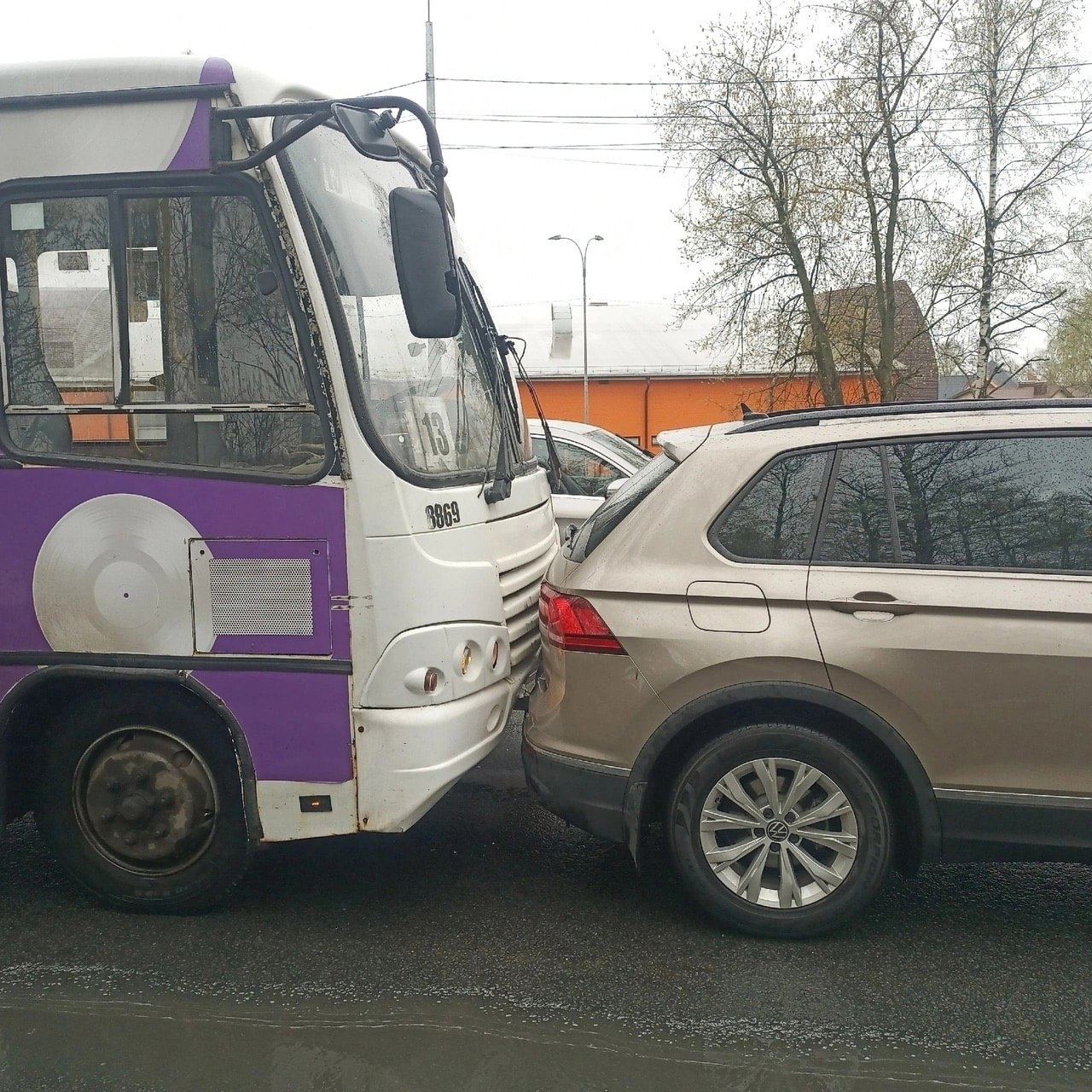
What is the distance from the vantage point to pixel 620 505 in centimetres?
430

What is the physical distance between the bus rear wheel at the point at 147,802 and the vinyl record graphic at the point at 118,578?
243 millimetres

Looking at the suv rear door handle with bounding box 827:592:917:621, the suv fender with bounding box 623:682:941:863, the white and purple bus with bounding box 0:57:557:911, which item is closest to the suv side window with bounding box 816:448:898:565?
the suv rear door handle with bounding box 827:592:917:621

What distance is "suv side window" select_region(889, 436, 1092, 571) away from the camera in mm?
3750

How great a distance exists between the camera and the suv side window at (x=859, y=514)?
3.84 meters

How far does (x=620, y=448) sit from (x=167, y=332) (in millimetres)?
Result: 7535

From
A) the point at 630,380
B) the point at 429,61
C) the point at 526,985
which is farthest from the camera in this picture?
the point at 630,380

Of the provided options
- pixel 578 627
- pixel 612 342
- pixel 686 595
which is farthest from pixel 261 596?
pixel 612 342

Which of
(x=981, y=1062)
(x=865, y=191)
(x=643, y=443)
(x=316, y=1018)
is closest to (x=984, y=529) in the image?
(x=981, y=1062)

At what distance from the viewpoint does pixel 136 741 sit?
4094 mm

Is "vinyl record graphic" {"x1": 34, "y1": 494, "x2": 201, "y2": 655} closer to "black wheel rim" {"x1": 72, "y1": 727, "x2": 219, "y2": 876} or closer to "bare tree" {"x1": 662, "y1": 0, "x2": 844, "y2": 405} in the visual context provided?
"black wheel rim" {"x1": 72, "y1": 727, "x2": 219, "y2": 876}

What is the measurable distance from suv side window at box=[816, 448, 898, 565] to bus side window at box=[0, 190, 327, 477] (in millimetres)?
1762

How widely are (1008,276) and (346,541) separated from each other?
27.3 m

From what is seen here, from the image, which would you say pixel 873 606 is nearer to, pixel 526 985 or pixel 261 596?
pixel 526 985

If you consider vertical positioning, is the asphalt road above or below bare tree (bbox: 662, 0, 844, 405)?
below
